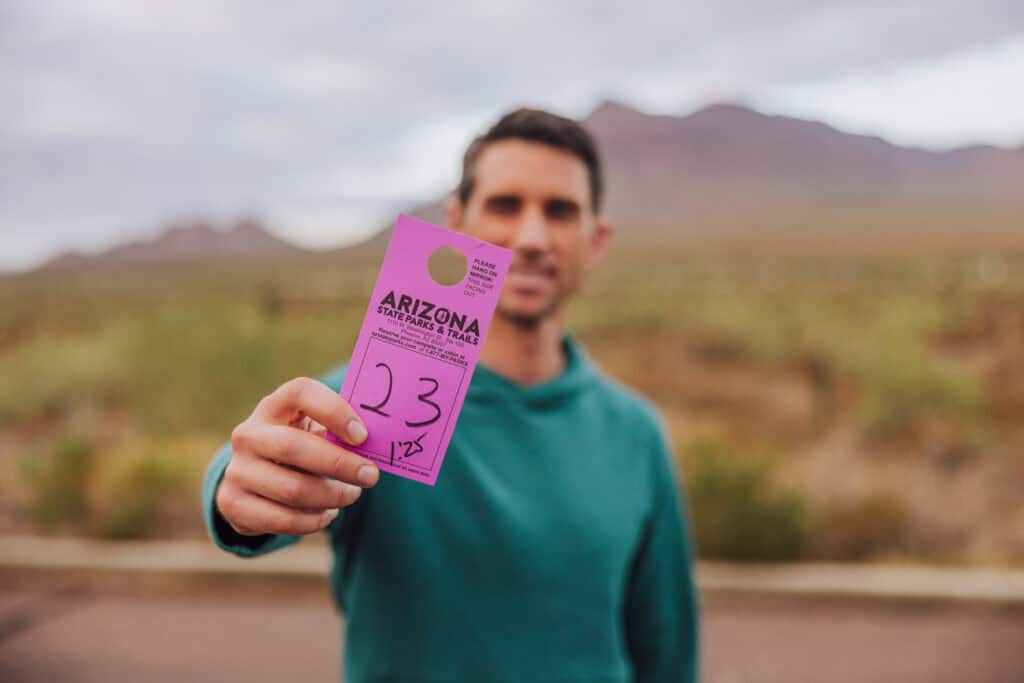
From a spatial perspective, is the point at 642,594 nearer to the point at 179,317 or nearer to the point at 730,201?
the point at 179,317

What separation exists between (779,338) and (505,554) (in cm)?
1343

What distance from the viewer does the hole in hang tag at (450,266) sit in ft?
3.71

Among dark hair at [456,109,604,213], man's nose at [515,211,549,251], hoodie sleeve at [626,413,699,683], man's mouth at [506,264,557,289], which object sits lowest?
hoodie sleeve at [626,413,699,683]

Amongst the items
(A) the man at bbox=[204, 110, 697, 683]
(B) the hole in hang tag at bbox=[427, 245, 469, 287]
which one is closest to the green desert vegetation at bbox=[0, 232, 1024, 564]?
(A) the man at bbox=[204, 110, 697, 683]

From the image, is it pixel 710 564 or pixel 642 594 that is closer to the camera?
pixel 642 594

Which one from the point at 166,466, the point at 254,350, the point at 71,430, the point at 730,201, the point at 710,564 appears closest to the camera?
the point at 710,564

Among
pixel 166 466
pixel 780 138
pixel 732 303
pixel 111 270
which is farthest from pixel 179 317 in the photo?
pixel 780 138

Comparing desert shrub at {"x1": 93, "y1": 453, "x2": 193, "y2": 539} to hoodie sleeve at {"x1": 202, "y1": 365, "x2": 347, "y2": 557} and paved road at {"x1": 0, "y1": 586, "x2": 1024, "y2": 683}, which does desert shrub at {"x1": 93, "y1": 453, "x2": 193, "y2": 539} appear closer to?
paved road at {"x1": 0, "y1": 586, "x2": 1024, "y2": 683}

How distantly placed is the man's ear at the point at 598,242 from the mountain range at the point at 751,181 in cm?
7634

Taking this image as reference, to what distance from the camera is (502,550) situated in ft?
5.47

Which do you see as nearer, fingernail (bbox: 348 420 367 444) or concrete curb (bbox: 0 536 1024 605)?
fingernail (bbox: 348 420 367 444)

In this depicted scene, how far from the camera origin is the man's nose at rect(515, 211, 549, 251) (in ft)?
5.81

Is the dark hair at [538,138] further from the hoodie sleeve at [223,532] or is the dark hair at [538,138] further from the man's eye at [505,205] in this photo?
the hoodie sleeve at [223,532]

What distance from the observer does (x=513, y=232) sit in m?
1.82
